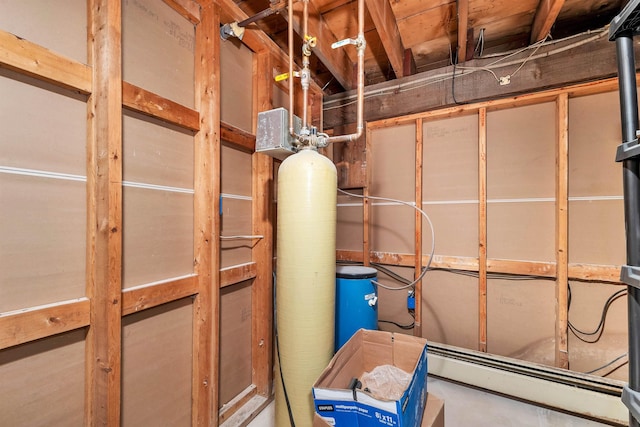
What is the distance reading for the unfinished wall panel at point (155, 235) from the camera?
114cm

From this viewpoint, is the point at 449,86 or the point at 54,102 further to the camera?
the point at 449,86

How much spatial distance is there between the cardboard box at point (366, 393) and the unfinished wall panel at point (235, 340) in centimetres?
74

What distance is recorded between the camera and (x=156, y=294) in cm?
120

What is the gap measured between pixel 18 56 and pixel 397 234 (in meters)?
2.50

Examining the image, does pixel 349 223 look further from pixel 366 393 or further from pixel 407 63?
pixel 366 393

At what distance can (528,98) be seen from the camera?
81.4 inches

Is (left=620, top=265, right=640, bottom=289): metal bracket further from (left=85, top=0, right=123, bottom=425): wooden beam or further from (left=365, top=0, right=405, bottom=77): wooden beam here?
(left=365, top=0, right=405, bottom=77): wooden beam

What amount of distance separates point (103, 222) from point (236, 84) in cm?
112

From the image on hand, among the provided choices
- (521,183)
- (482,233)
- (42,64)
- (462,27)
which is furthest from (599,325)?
(42,64)

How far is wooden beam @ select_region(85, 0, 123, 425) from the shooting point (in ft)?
3.26

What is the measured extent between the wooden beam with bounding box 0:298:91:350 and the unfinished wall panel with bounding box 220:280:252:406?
0.70 m

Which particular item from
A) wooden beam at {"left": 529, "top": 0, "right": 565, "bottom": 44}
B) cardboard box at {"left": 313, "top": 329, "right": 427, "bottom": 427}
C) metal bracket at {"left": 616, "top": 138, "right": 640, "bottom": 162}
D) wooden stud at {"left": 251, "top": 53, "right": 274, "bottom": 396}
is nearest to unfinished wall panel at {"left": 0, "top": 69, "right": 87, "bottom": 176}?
wooden stud at {"left": 251, "top": 53, "right": 274, "bottom": 396}

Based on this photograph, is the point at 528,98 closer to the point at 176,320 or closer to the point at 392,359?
the point at 392,359

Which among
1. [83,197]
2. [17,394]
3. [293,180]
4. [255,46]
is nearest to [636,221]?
[293,180]
